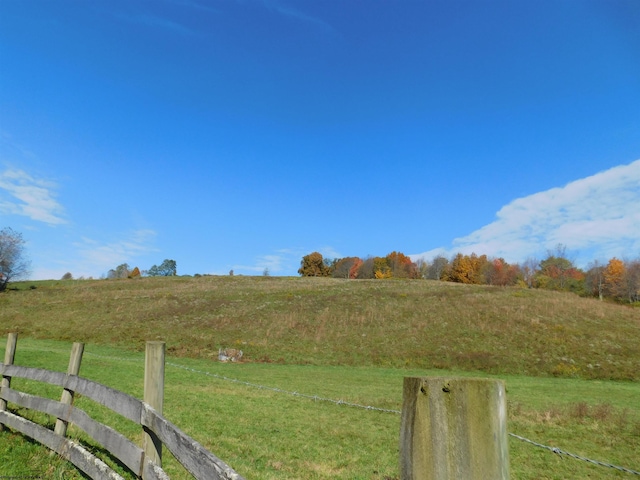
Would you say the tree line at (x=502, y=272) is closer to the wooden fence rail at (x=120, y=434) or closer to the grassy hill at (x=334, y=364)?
the grassy hill at (x=334, y=364)

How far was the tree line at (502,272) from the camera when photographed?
109125mm

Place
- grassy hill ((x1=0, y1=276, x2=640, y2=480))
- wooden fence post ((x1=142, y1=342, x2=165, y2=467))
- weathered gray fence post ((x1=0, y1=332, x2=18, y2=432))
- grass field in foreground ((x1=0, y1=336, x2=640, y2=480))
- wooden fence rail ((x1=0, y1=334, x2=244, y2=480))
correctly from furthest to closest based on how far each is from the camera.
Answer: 1. grassy hill ((x1=0, y1=276, x2=640, y2=480))
2. weathered gray fence post ((x1=0, y1=332, x2=18, y2=432))
3. grass field in foreground ((x1=0, y1=336, x2=640, y2=480))
4. wooden fence post ((x1=142, y1=342, x2=165, y2=467))
5. wooden fence rail ((x1=0, y1=334, x2=244, y2=480))

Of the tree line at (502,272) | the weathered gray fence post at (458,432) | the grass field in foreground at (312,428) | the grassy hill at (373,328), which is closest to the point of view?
the weathered gray fence post at (458,432)

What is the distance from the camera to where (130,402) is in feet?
17.2

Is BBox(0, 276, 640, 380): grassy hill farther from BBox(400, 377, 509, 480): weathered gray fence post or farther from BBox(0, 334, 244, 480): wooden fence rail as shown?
BBox(400, 377, 509, 480): weathered gray fence post

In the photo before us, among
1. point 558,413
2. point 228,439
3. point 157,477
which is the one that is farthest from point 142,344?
point 157,477

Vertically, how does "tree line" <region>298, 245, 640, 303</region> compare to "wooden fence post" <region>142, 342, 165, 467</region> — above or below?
above

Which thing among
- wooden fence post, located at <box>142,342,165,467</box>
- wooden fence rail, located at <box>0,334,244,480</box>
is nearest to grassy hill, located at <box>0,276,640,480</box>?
wooden fence rail, located at <box>0,334,244,480</box>

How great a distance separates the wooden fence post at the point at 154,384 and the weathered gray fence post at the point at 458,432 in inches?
164

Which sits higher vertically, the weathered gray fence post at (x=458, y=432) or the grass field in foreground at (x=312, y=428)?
the weathered gray fence post at (x=458, y=432)

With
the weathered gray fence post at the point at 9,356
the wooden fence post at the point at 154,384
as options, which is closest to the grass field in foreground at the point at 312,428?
the weathered gray fence post at the point at 9,356

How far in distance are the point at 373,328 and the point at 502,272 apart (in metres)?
104

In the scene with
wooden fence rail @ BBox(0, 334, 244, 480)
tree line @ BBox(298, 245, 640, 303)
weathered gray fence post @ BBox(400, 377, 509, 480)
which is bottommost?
wooden fence rail @ BBox(0, 334, 244, 480)

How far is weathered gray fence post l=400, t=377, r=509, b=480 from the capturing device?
4.83 ft
